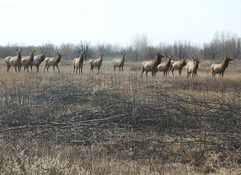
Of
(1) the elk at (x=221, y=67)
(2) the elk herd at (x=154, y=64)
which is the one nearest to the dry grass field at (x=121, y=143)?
(2) the elk herd at (x=154, y=64)

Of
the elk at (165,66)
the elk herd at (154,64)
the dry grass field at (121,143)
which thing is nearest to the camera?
the dry grass field at (121,143)

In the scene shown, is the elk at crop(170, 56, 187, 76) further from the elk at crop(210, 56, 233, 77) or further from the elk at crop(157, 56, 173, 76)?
the elk at crop(210, 56, 233, 77)

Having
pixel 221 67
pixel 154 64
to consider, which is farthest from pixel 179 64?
pixel 154 64

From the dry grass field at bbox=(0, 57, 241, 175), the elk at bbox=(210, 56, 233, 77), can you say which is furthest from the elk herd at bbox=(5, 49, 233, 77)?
the dry grass field at bbox=(0, 57, 241, 175)

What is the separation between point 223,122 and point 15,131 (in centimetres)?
493

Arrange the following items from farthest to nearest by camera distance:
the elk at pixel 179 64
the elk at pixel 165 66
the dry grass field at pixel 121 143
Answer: the elk at pixel 179 64, the elk at pixel 165 66, the dry grass field at pixel 121 143

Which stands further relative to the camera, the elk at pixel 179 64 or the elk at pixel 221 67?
the elk at pixel 179 64

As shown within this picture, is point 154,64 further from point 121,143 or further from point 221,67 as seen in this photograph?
point 121,143

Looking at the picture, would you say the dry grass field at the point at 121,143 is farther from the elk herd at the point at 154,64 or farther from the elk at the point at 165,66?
the elk at the point at 165,66

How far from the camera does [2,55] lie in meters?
69.2

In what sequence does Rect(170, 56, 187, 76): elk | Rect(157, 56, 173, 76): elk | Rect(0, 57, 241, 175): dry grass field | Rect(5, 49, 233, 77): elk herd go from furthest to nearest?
Rect(170, 56, 187, 76): elk
Rect(157, 56, 173, 76): elk
Rect(5, 49, 233, 77): elk herd
Rect(0, 57, 241, 175): dry grass field

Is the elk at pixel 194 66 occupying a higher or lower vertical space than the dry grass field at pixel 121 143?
higher

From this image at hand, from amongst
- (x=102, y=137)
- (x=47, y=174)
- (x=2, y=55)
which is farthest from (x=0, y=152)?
(x=2, y=55)

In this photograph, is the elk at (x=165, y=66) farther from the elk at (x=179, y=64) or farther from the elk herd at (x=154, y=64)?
the elk at (x=179, y=64)
